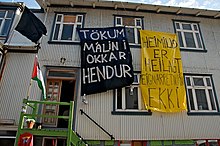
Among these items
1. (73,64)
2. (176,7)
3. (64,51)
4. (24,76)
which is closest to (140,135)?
(73,64)

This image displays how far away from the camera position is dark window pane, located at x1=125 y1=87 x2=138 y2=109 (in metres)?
8.76

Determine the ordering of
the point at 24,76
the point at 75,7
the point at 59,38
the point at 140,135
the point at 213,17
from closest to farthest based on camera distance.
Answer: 1. the point at 140,135
2. the point at 24,76
3. the point at 59,38
4. the point at 75,7
5. the point at 213,17

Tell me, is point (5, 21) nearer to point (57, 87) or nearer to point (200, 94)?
point (57, 87)

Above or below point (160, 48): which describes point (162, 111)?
below

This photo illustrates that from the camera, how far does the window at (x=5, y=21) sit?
32.6 ft

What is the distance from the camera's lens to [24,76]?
8906mm

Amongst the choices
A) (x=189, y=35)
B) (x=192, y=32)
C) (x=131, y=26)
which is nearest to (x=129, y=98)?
(x=131, y=26)

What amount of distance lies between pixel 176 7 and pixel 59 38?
6576 millimetres

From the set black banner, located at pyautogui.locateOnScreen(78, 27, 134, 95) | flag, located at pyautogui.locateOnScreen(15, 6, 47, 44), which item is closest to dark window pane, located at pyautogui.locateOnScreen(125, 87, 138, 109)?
black banner, located at pyautogui.locateOnScreen(78, 27, 134, 95)

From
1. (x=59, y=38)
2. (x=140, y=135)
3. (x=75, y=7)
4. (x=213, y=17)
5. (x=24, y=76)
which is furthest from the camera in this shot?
(x=213, y=17)

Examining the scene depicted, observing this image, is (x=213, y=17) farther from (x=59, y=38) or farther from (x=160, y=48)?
(x=59, y=38)

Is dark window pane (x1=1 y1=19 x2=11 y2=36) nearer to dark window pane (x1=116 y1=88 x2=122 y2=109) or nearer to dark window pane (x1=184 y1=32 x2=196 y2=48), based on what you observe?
dark window pane (x1=116 y1=88 x2=122 y2=109)

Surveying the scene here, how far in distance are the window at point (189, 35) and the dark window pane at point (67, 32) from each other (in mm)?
5800

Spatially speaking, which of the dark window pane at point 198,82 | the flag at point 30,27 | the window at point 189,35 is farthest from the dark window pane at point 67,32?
the dark window pane at point 198,82
